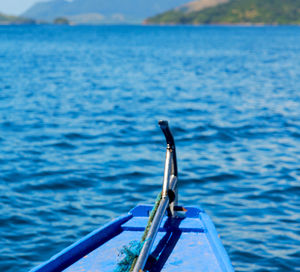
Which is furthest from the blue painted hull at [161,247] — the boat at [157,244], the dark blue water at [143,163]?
the dark blue water at [143,163]

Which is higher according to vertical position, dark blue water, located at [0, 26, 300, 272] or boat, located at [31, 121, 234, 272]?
boat, located at [31, 121, 234, 272]

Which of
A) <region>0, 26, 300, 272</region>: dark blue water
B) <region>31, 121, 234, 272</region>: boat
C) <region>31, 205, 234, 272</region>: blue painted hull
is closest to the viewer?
<region>31, 121, 234, 272</region>: boat

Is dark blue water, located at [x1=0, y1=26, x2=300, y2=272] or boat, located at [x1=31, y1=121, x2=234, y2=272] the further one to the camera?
dark blue water, located at [x1=0, y1=26, x2=300, y2=272]

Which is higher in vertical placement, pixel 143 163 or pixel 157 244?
pixel 157 244

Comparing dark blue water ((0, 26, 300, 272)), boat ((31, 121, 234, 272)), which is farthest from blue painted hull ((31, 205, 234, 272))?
dark blue water ((0, 26, 300, 272))

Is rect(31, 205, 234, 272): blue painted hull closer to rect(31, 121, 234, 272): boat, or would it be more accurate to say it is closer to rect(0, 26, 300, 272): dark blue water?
rect(31, 121, 234, 272): boat

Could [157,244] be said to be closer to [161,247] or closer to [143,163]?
[161,247]

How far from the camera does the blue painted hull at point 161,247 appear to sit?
17.7ft

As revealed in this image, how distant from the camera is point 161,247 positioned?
5.90 m

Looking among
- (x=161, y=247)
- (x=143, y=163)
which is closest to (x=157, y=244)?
(x=161, y=247)

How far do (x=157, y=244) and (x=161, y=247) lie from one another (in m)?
0.09

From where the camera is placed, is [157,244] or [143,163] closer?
[157,244]

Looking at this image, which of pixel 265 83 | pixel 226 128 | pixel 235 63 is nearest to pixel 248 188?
pixel 226 128

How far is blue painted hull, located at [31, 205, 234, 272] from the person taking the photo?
539 cm
